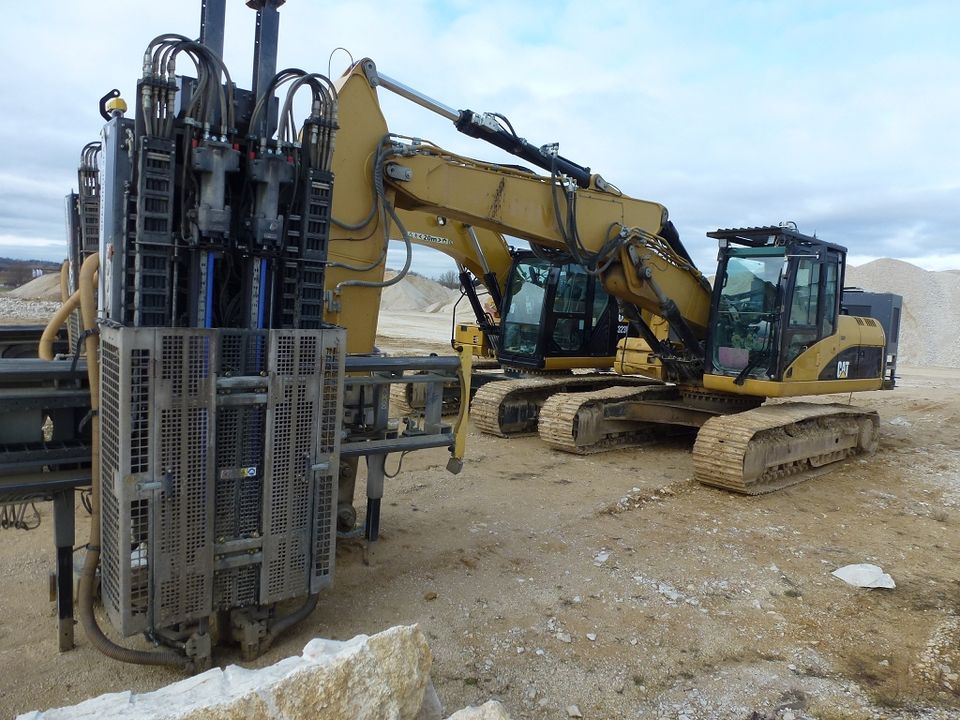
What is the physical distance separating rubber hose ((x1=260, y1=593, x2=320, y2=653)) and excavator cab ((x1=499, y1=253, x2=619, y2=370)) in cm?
666

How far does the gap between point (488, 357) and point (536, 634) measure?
7.69 meters

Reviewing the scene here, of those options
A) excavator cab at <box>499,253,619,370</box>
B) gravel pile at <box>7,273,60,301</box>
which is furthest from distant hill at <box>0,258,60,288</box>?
excavator cab at <box>499,253,619,370</box>

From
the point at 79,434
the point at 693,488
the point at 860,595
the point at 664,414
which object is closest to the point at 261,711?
the point at 79,434

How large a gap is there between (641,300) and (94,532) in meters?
6.13

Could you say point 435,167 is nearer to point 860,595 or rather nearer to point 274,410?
point 274,410

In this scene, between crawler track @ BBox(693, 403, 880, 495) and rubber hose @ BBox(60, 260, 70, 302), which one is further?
crawler track @ BBox(693, 403, 880, 495)

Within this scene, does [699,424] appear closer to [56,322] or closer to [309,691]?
[56,322]

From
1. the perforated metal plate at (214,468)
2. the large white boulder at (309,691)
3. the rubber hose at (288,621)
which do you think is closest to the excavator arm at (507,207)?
the perforated metal plate at (214,468)

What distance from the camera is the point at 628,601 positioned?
4656 mm

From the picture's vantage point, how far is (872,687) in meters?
3.79

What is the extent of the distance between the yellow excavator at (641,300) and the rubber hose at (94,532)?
1.66 meters

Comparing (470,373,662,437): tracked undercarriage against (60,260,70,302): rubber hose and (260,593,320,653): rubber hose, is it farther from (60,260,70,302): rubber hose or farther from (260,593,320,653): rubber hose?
(260,593,320,653): rubber hose

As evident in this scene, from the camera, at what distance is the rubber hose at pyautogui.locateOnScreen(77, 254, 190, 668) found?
11.6 ft

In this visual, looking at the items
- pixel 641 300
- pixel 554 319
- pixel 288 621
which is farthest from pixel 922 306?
pixel 288 621
